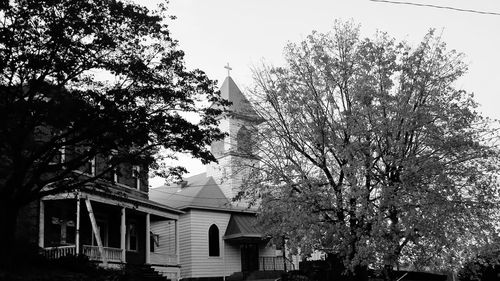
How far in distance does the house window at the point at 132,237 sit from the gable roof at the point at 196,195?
536 cm

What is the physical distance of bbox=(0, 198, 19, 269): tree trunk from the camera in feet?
45.9

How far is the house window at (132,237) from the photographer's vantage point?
29.8 meters

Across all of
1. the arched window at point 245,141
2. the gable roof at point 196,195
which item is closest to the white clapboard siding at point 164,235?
the gable roof at point 196,195

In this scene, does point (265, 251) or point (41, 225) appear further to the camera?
point (265, 251)

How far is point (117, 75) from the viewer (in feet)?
46.6

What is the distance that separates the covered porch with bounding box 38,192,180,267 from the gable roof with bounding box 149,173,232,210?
9.86 ft

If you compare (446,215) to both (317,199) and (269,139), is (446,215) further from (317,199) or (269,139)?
(269,139)

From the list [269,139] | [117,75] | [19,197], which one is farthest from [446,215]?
[19,197]

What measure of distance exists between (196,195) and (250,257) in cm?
573

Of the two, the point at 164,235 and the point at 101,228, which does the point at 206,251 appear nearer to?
the point at 164,235

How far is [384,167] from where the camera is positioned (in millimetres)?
17922

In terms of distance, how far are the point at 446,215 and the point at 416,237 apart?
1077 mm

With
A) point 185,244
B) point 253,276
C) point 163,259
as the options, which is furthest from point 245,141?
point 185,244

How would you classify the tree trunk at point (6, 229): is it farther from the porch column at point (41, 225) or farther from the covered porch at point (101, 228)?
the porch column at point (41, 225)
